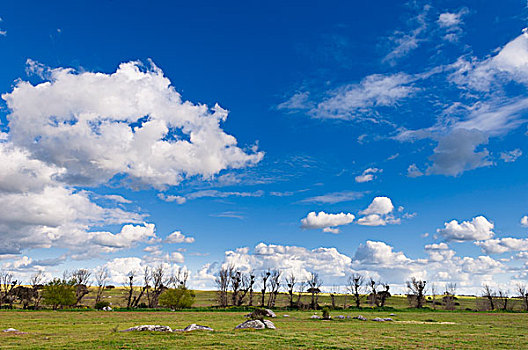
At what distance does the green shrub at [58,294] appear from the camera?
96.2m

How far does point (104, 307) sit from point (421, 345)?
92.1 metres

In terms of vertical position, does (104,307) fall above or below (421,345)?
below

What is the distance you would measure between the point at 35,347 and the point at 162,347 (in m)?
8.40

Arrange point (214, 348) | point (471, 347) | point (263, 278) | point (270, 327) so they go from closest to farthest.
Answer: point (214, 348) < point (471, 347) < point (270, 327) < point (263, 278)

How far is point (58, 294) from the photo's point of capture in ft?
318

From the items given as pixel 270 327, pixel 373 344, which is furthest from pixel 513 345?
pixel 270 327

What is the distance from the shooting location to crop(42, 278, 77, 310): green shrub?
96250 millimetres

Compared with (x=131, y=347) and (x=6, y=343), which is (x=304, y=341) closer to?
(x=131, y=347)

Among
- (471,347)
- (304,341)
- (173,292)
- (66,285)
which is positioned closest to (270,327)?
(304,341)

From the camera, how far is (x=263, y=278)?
136750 mm

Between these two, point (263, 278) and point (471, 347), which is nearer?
point (471, 347)

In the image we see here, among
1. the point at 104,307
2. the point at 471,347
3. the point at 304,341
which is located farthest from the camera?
the point at 104,307

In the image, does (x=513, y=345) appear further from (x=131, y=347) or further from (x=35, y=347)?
(x=35, y=347)

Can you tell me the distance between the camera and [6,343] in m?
27.1
